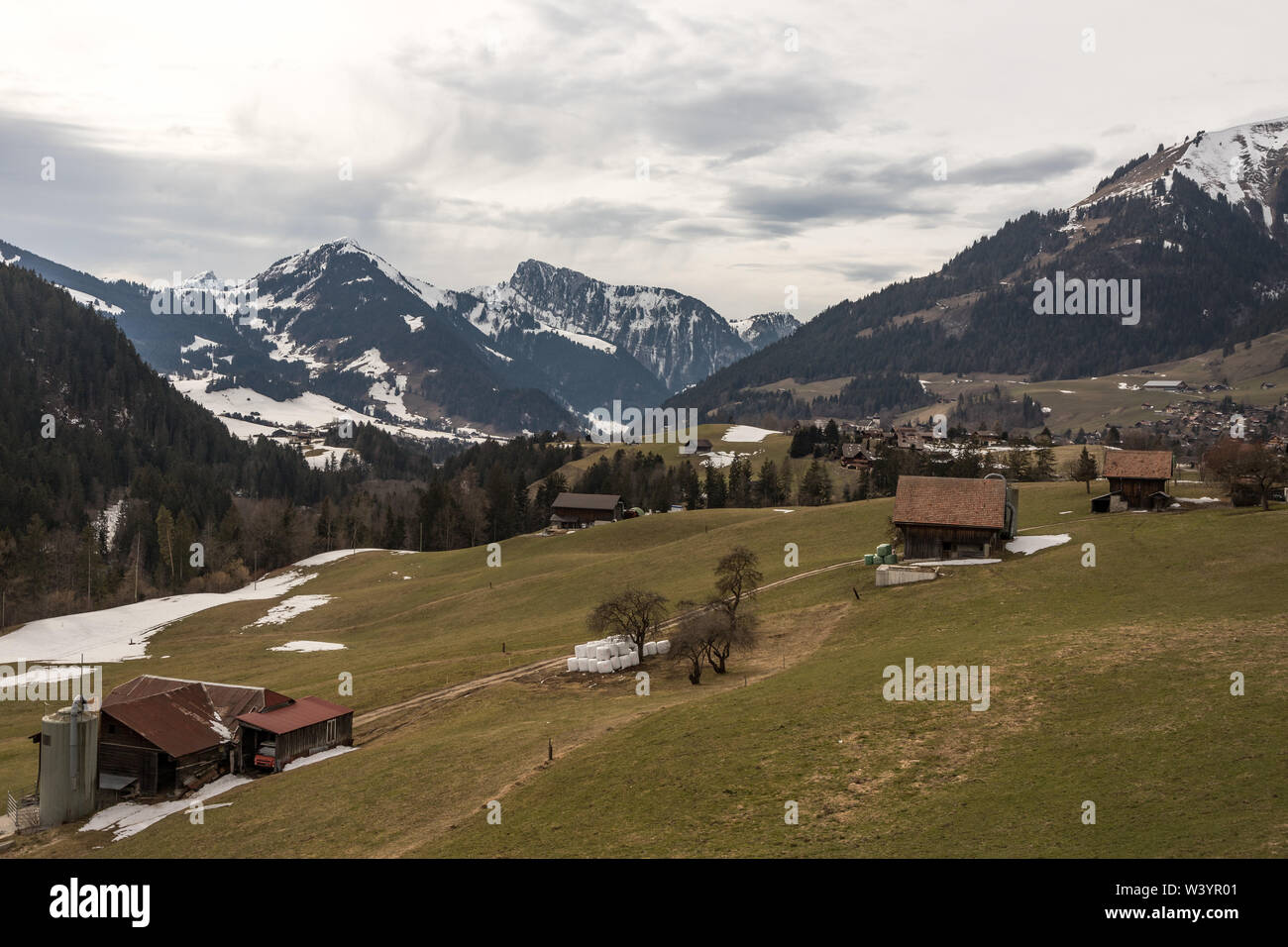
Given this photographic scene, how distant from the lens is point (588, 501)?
→ 15425 cm

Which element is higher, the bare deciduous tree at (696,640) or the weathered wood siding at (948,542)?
the weathered wood siding at (948,542)

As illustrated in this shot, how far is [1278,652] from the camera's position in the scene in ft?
126

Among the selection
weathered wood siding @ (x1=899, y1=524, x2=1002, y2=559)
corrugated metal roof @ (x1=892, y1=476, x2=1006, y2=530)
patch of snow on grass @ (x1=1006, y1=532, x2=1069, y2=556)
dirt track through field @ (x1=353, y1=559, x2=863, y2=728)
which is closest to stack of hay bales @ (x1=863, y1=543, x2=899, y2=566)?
weathered wood siding @ (x1=899, y1=524, x2=1002, y2=559)

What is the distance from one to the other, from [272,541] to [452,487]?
1502 inches

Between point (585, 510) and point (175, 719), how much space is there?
102414mm

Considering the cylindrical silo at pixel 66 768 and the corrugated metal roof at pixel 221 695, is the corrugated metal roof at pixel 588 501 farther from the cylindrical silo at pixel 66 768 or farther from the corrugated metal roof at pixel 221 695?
the cylindrical silo at pixel 66 768

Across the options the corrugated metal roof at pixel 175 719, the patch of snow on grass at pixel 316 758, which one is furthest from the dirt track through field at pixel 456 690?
the corrugated metal roof at pixel 175 719

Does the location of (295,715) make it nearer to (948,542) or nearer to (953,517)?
(948,542)

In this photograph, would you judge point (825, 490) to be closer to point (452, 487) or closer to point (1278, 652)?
point (452, 487)

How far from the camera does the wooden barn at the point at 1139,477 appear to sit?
8038 cm

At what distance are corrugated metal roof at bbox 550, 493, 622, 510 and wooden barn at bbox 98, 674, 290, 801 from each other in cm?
9618

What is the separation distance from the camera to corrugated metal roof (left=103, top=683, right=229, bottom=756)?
170 ft

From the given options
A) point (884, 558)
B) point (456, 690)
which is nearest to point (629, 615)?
point (456, 690)

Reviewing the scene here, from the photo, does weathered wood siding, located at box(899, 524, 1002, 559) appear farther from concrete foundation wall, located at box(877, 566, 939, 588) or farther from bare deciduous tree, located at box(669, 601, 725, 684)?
bare deciduous tree, located at box(669, 601, 725, 684)
